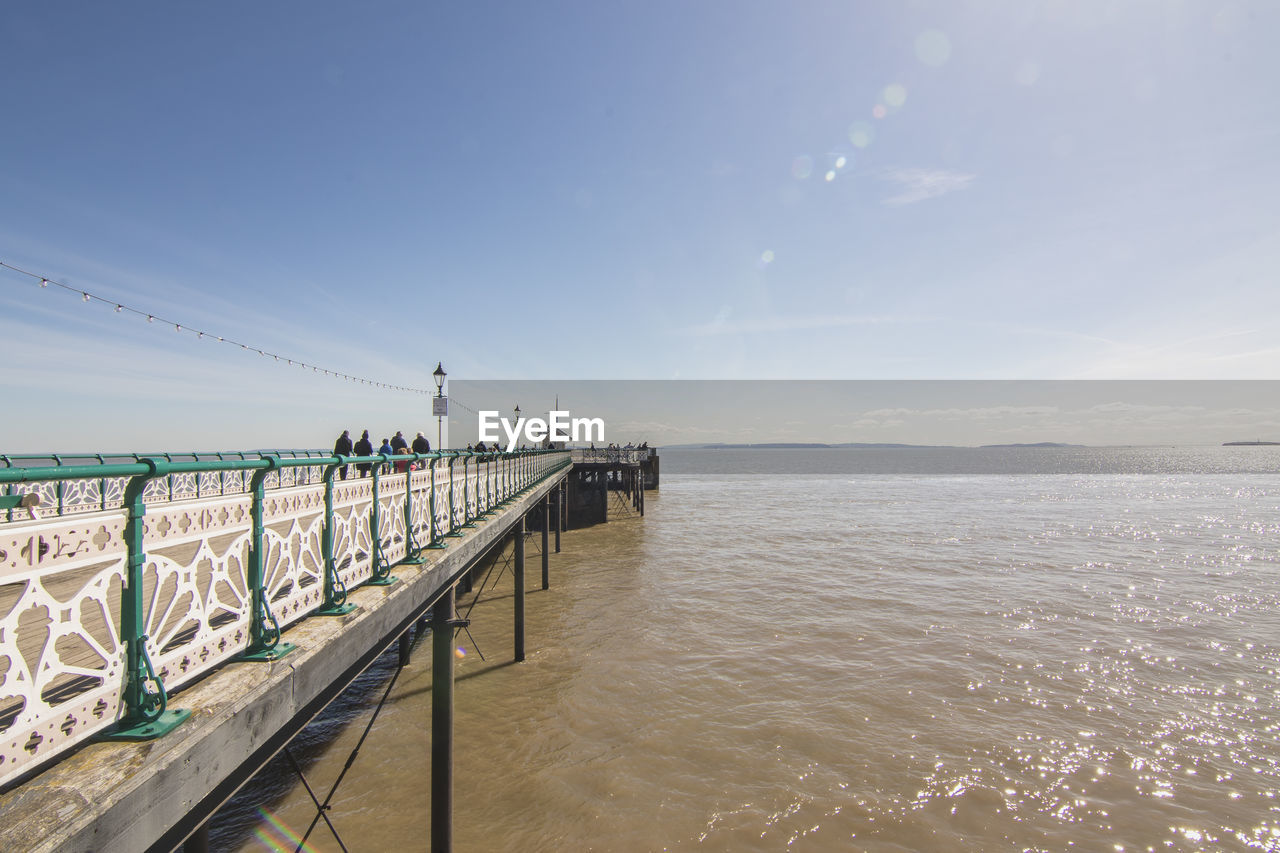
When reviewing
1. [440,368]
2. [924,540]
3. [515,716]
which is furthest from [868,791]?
[924,540]

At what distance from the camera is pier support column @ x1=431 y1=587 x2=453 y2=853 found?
747 centimetres

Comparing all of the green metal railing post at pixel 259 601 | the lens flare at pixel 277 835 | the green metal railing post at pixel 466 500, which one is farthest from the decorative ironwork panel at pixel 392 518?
the lens flare at pixel 277 835

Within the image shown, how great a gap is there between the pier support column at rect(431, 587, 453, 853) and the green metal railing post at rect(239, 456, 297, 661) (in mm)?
3441

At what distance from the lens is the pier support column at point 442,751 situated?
747 cm

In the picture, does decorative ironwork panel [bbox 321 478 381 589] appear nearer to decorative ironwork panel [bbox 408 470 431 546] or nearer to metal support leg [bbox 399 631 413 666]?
decorative ironwork panel [bbox 408 470 431 546]

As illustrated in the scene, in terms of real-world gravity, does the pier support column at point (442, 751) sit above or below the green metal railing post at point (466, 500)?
below

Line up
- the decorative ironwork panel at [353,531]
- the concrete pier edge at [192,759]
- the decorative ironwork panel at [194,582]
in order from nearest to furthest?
the concrete pier edge at [192,759] < the decorative ironwork panel at [194,582] < the decorative ironwork panel at [353,531]

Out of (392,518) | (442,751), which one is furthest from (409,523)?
(442,751)

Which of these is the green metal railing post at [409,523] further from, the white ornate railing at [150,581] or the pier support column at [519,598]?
the pier support column at [519,598]

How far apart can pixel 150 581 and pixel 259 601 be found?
4.43 meters

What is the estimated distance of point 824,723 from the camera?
1093 cm

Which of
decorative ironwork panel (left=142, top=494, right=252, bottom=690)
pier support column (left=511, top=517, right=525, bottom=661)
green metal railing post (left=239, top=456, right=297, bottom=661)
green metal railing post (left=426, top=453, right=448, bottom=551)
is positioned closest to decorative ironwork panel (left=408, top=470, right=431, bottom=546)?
green metal railing post (left=426, top=453, right=448, bottom=551)

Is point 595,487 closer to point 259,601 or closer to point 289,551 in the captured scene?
point 289,551

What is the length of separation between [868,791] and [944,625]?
9250 mm
